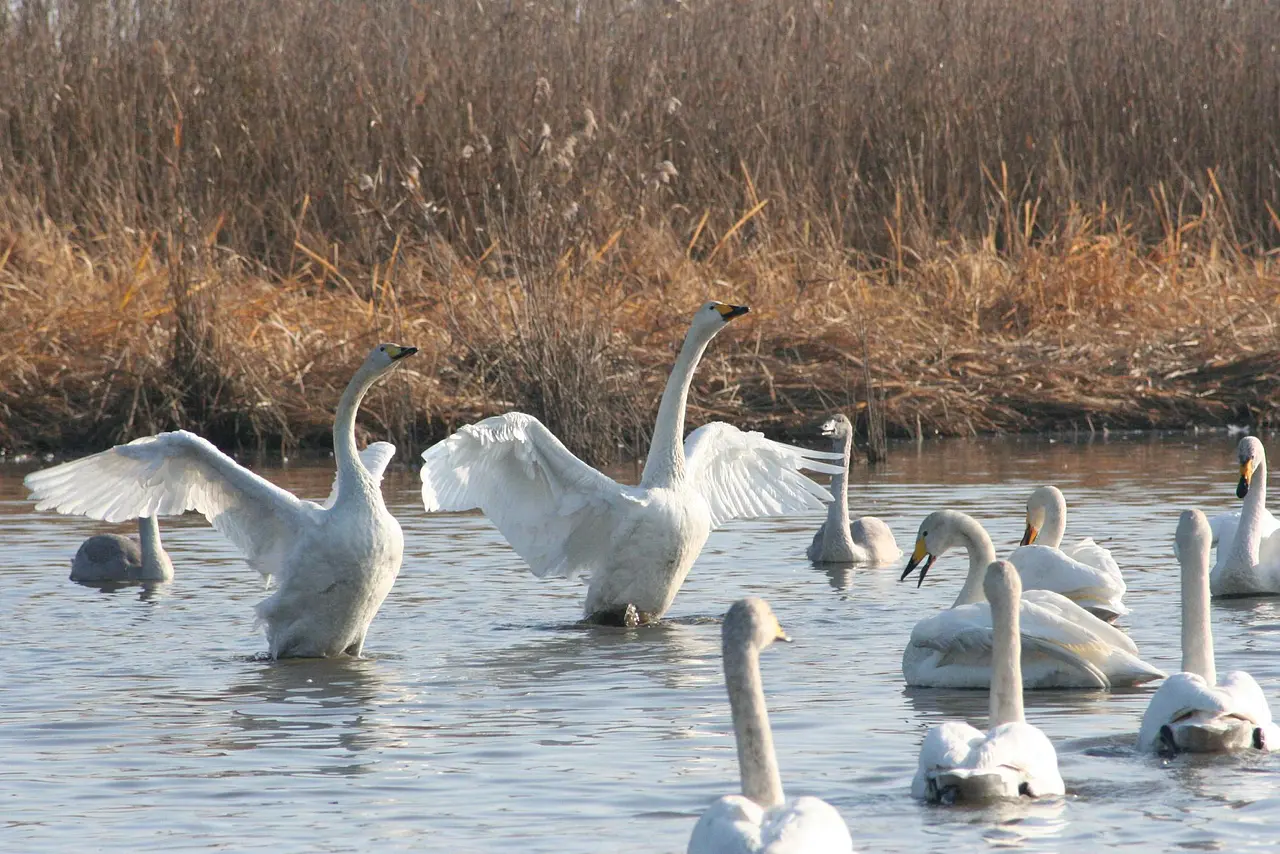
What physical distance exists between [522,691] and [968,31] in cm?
1201

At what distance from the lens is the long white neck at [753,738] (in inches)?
171

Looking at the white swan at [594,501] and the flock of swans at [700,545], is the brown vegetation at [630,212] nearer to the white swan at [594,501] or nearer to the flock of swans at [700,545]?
the flock of swans at [700,545]

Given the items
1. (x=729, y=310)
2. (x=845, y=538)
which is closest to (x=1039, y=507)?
(x=729, y=310)

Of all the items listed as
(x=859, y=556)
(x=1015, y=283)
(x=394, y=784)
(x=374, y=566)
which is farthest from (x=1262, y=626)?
(x=1015, y=283)

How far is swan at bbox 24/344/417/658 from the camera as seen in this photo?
24.9 ft

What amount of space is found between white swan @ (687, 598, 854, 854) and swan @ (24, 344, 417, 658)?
325 centimetres

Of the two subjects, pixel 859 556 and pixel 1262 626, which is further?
pixel 859 556

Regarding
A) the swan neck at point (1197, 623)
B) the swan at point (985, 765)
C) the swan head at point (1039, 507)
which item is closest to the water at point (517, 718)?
the swan at point (985, 765)

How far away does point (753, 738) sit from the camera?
4.35m

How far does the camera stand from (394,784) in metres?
5.60

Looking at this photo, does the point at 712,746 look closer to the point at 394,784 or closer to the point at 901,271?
the point at 394,784

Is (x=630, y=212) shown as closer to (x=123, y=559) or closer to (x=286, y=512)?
(x=123, y=559)

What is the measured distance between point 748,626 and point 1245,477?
4.68 meters

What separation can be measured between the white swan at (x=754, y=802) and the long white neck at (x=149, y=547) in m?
5.55
